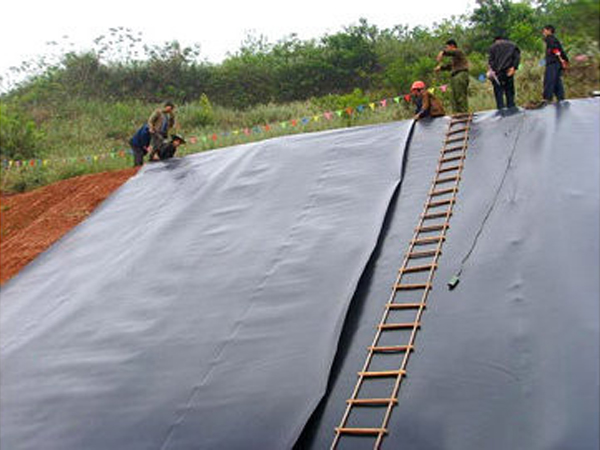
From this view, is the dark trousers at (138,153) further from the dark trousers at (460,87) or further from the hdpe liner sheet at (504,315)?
the hdpe liner sheet at (504,315)

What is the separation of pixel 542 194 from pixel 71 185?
7.29m

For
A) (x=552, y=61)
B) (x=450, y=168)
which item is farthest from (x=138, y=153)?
(x=450, y=168)

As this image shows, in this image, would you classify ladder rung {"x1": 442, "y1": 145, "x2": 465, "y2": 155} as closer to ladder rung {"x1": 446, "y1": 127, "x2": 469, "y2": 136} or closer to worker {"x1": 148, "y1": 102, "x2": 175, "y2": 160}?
ladder rung {"x1": 446, "y1": 127, "x2": 469, "y2": 136}

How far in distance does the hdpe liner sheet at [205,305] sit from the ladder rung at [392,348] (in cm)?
18

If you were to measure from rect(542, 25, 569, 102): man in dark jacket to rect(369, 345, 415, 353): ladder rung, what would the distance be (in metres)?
3.63

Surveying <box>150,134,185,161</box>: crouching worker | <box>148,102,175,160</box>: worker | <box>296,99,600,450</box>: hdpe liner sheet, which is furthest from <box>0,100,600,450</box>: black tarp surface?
<box>148,102,175,160</box>: worker

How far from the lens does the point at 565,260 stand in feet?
8.86

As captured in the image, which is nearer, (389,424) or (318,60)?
(389,424)

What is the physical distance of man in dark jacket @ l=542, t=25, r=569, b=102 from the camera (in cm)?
546

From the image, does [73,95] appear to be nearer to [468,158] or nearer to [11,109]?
[11,109]

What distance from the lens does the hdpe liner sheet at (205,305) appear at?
2.61 m

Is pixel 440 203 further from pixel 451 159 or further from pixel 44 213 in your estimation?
pixel 44 213

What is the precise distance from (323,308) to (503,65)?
11.1 ft

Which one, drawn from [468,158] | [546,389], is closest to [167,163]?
[468,158]
